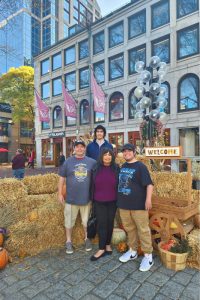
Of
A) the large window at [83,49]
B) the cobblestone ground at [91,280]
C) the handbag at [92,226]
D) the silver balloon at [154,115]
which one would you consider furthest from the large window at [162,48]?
the cobblestone ground at [91,280]

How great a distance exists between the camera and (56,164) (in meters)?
27.0

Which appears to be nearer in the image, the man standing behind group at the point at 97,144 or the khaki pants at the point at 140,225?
the khaki pants at the point at 140,225

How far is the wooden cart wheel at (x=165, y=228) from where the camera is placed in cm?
405

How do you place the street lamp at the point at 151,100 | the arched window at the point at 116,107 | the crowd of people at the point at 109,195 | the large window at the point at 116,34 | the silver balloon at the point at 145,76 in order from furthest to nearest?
the large window at the point at 116,34
the arched window at the point at 116,107
the silver balloon at the point at 145,76
the street lamp at the point at 151,100
the crowd of people at the point at 109,195

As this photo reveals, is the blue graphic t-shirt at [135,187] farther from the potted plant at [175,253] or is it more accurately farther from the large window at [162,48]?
the large window at [162,48]

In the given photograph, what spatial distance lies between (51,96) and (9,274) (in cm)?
2623

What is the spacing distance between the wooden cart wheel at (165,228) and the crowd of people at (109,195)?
1.28 feet

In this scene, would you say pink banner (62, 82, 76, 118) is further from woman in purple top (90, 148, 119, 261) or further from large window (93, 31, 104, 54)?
woman in purple top (90, 148, 119, 261)

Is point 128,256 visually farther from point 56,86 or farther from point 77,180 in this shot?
point 56,86

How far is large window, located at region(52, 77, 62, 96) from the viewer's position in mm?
27281

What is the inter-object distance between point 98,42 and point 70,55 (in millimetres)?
4174

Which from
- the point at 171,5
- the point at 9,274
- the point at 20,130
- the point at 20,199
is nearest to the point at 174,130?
the point at 171,5

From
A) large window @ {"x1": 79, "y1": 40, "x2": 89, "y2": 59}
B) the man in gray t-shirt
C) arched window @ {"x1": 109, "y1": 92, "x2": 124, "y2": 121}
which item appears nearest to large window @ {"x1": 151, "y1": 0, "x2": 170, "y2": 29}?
arched window @ {"x1": 109, "y1": 92, "x2": 124, "y2": 121}

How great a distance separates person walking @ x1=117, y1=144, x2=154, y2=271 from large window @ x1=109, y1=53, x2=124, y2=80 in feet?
62.0
